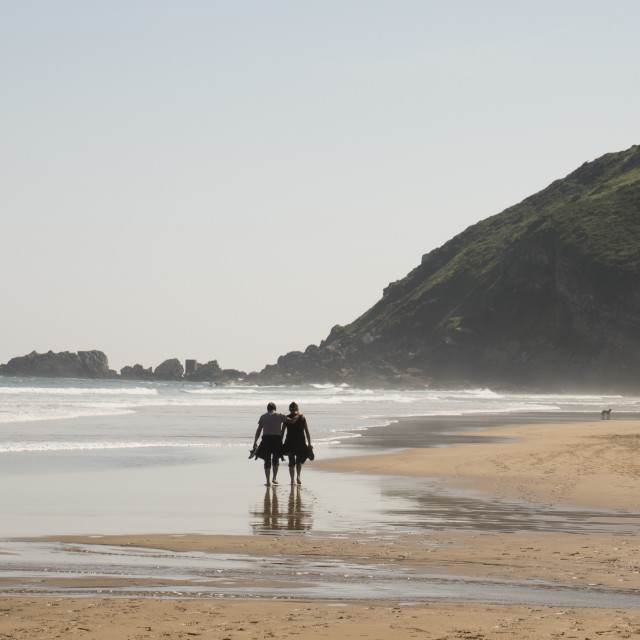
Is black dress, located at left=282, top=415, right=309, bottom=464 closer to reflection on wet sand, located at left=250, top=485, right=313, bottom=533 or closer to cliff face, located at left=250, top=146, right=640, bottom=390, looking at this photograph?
reflection on wet sand, located at left=250, top=485, right=313, bottom=533

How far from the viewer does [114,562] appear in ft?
33.6

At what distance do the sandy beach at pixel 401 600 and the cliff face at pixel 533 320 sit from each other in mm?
124370

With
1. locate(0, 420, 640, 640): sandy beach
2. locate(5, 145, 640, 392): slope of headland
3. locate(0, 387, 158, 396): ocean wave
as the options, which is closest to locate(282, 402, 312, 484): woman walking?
locate(0, 420, 640, 640): sandy beach

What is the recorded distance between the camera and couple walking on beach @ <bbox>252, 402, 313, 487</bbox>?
1944 centimetres

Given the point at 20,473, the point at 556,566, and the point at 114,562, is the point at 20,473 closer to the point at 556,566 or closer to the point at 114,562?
the point at 114,562

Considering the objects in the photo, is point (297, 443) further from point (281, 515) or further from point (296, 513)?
point (281, 515)

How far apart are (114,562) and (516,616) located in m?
4.66

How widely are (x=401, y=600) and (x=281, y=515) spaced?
253 inches

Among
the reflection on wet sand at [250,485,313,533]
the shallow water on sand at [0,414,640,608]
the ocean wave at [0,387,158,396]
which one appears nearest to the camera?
the shallow water on sand at [0,414,640,608]

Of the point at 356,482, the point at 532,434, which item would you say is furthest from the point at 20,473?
the point at 532,434

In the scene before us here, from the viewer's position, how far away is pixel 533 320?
14888cm

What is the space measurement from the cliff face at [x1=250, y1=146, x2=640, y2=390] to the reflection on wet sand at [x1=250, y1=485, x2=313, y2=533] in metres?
121

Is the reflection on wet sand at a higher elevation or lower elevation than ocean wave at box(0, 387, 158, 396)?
lower

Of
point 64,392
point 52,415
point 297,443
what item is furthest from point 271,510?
point 64,392
